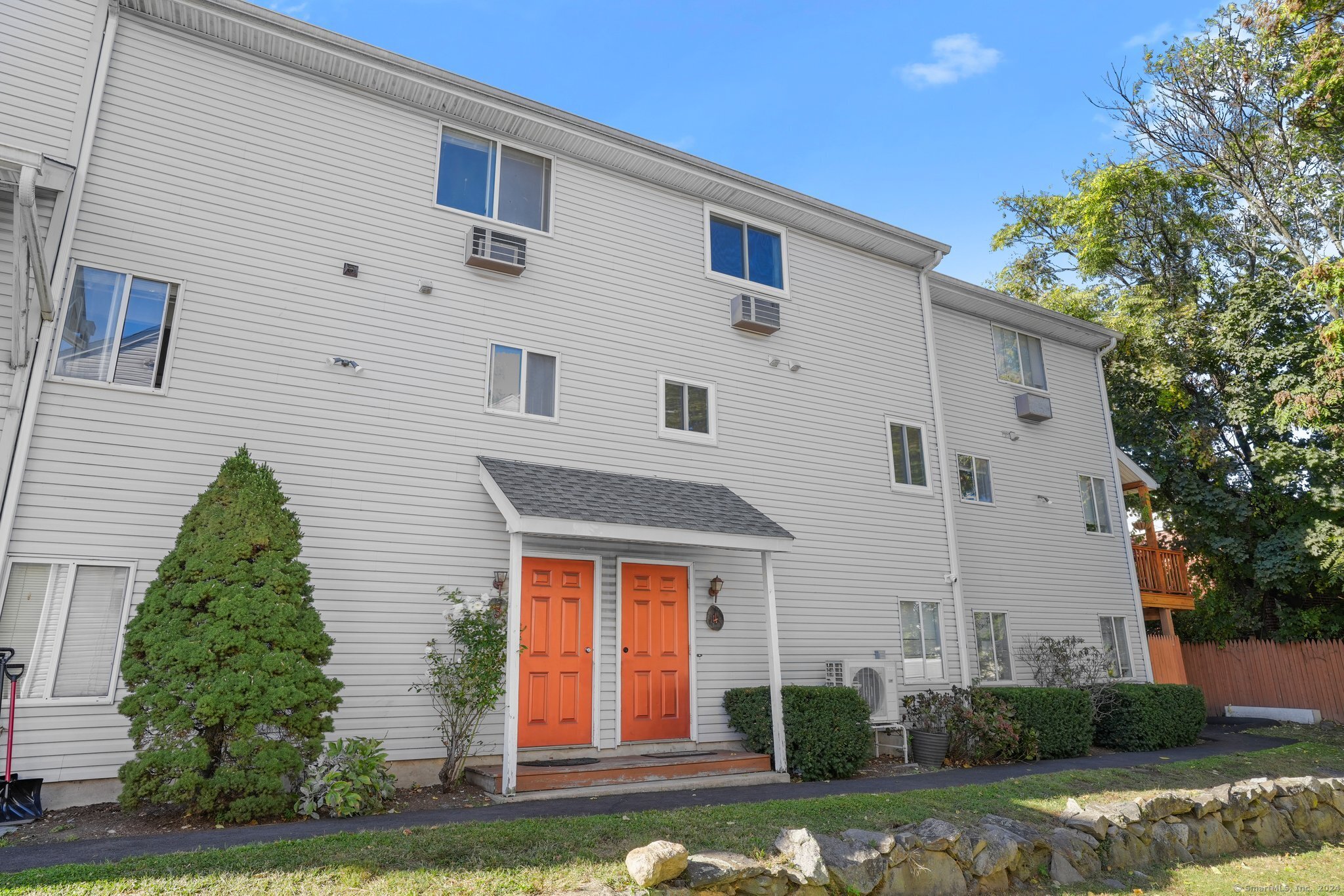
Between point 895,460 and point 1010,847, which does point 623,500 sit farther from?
point 895,460

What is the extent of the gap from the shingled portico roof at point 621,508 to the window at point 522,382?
671mm

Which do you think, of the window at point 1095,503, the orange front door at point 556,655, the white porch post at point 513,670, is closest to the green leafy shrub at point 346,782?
the white porch post at point 513,670

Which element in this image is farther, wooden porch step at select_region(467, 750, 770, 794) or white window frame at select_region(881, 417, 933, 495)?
white window frame at select_region(881, 417, 933, 495)

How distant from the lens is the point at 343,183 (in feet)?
29.1

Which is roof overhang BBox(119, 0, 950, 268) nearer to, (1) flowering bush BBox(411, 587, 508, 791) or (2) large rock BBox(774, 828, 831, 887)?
(1) flowering bush BBox(411, 587, 508, 791)

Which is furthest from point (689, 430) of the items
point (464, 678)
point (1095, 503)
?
point (1095, 503)

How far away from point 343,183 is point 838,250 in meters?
7.25

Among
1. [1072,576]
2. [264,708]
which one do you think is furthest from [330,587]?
[1072,576]

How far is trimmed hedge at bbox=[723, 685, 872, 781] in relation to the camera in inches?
350

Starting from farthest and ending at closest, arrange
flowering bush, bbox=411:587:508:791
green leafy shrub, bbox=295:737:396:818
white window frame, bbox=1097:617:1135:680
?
white window frame, bbox=1097:617:1135:680, flowering bush, bbox=411:587:508:791, green leafy shrub, bbox=295:737:396:818

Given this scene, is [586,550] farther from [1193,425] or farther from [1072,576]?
[1193,425]

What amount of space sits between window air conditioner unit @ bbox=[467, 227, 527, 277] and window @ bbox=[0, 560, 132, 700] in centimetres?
463

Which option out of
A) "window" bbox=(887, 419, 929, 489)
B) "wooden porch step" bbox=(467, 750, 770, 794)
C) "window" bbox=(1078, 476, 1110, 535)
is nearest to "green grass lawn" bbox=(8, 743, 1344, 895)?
"wooden porch step" bbox=(467, 750, 770, 794)

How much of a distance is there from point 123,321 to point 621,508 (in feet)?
16.3
